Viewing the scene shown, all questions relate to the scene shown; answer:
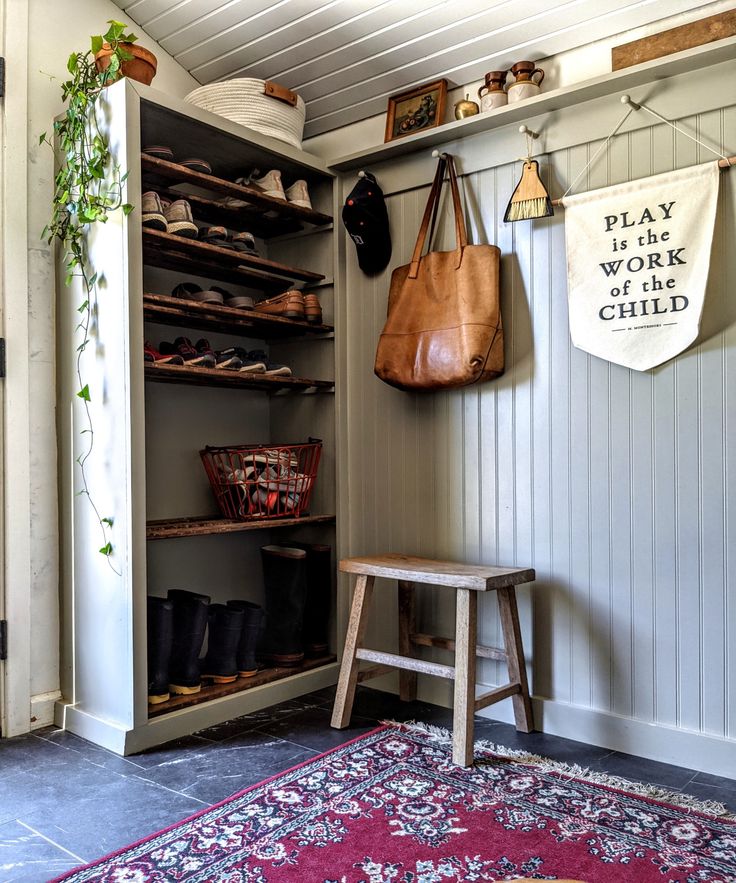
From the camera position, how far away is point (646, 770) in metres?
2.14

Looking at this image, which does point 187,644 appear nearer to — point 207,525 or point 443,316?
point 207,525

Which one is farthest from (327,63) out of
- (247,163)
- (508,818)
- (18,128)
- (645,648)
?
(508,818)

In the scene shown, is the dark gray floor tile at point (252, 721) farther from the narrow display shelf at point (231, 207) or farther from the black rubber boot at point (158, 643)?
the narrow display shelf at point (231, 207)

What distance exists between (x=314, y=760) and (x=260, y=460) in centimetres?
105

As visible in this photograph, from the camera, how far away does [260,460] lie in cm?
272

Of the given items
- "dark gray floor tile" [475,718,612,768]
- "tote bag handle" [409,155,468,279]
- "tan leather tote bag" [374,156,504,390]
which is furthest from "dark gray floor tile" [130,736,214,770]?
"tote bag handle" [409,155,468,279]

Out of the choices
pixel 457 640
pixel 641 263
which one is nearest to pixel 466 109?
pixel 641 263

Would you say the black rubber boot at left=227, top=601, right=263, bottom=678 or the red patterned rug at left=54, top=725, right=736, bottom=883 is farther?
the black rubber boot at left=227, top=601, right=263, bottom=678

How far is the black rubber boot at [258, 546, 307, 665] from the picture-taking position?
2.83 metres

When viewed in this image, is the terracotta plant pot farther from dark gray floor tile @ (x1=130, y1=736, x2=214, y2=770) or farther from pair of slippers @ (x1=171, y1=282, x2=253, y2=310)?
dark gray floor tile @ (x1=130, y1=736, x2=214, y2=770)

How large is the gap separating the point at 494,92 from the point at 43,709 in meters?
2.62

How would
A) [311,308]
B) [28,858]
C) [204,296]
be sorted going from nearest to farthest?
[28,858]
[204,296]
[311,308]

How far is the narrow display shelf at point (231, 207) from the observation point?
2469 mm

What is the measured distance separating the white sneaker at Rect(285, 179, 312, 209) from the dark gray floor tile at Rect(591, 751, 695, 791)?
87.1 inches
